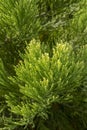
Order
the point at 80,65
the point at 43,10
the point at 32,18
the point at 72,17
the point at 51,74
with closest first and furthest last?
the point at 51,74 → the point at 80,65 → the point at 32,18 → the point at 43,10 → the point at 72,17

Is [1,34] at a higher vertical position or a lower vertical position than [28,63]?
higher

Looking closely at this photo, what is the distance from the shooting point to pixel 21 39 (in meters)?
1.67

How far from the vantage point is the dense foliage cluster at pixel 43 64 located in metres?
1.38

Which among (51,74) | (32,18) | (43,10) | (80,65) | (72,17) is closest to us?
(51,74)

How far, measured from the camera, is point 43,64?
1.35 meters

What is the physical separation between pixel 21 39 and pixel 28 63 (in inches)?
12.4

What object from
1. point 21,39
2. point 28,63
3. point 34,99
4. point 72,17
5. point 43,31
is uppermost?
point 72,17

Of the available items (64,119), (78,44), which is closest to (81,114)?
(64,119)

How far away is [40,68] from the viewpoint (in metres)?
1.36

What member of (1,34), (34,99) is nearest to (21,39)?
(1,34)

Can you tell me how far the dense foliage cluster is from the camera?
138 cm

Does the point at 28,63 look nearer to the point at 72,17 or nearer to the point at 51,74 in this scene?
the point at 51,74

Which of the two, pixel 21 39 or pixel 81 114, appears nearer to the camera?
pixel 21 39

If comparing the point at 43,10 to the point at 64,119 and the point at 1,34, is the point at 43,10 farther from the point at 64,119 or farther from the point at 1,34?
the point at 64,119
